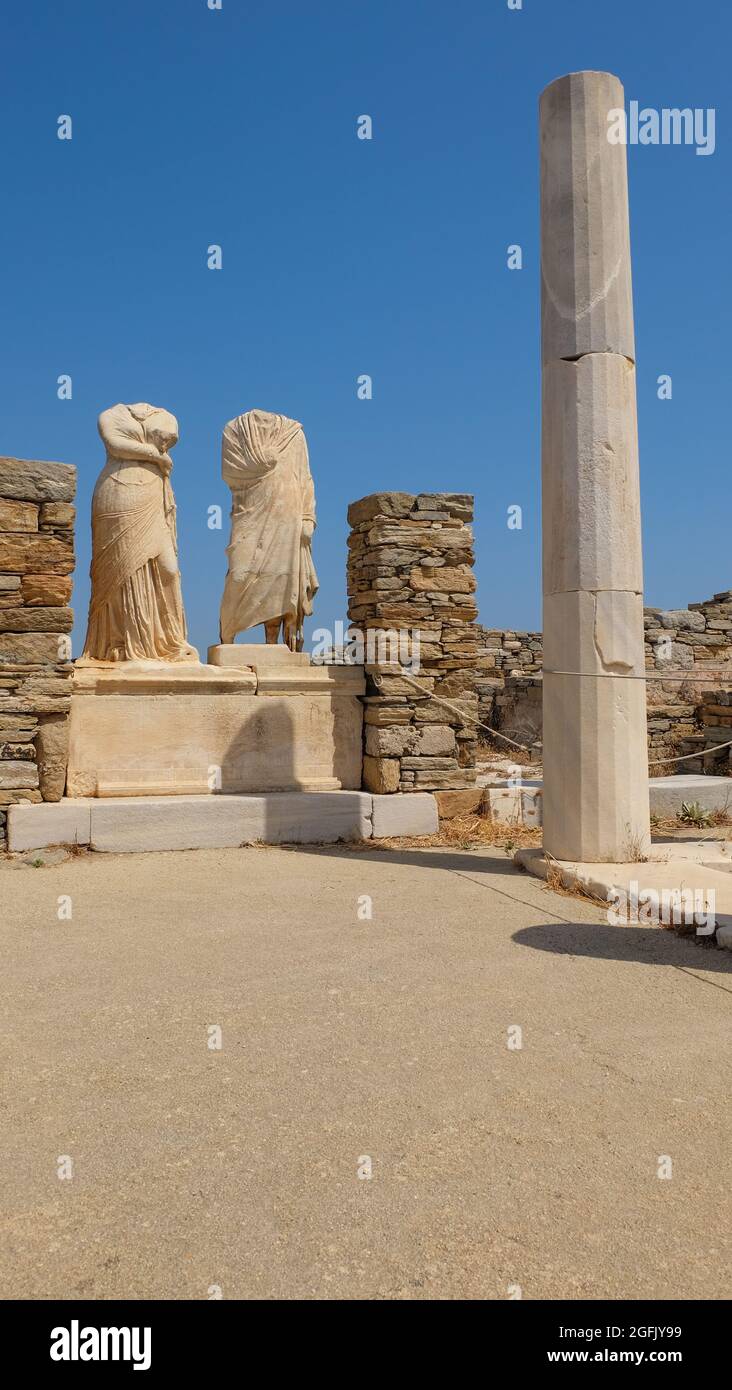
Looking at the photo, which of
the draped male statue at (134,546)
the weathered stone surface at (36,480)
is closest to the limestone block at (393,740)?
the draped male statue at (134,546)

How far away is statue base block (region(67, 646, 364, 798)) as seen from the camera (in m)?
6.62

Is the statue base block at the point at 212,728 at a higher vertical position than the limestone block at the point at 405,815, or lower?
higher

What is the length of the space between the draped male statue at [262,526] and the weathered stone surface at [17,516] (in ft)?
5.60

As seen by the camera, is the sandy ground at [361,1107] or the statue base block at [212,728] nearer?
the sandy ground at [361,1107]

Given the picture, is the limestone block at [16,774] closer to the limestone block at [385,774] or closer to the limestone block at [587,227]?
the limestone block at [385,774]

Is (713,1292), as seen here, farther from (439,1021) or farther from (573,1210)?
(439,1021)

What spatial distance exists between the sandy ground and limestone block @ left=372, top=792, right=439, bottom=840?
245 centimetres

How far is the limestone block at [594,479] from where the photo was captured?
217 inches

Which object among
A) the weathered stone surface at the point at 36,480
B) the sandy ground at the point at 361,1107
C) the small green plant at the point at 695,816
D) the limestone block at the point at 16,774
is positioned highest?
the weathered stone surface at the point at 36,480

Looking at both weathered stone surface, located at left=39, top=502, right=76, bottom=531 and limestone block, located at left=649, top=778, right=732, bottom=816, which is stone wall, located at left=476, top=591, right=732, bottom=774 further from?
weathered stone surface, located at left=39, top=502, right=76, bottom=531

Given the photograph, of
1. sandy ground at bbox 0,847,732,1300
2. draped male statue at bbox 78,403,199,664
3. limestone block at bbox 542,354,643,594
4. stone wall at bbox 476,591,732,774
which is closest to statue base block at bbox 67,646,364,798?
draped male statue at bbox 78,403,199,664

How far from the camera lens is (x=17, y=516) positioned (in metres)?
6.13

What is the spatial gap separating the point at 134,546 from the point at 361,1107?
5.16 metres
